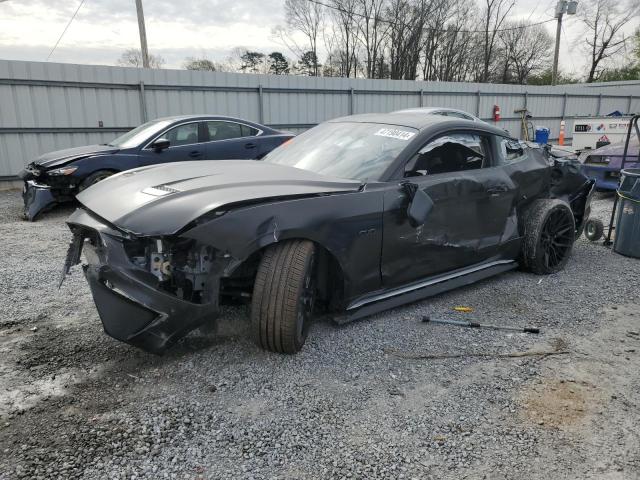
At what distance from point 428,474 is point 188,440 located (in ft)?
3.72

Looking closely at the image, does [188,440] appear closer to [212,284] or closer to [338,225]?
[212,284]

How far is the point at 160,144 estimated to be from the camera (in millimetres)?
7668

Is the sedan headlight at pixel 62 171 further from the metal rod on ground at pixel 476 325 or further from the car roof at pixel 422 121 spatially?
the metal rod on ground at pixel 476 325

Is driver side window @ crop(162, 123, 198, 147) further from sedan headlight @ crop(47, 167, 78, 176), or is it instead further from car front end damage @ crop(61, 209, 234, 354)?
car front end damage @ crop(61, 209, 234, 354)

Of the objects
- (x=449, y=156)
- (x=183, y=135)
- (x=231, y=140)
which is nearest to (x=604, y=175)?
(x=449, y=156)

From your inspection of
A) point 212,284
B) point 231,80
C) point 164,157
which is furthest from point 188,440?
point 231,80

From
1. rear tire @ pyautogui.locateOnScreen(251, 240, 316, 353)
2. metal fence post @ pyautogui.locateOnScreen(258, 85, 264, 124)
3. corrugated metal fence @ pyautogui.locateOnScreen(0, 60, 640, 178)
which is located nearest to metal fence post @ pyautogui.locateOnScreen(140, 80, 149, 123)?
corrugated metal fence @ pyautogui.locateOnScreen(0, 60, 640, 178)

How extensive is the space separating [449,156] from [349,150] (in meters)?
0.85

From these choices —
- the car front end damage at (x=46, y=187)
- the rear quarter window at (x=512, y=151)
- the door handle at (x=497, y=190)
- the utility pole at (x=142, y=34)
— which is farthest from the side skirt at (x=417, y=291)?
the utility pole at (x=142, y=34)

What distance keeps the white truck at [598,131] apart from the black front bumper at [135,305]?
1297 cm

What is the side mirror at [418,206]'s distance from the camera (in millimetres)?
3473

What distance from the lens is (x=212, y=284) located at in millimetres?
2809

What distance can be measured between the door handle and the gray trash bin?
6.15 feet

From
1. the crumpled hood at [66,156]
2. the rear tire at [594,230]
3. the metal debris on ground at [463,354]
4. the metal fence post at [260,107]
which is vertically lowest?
the metal debris on ground at [463,354]
